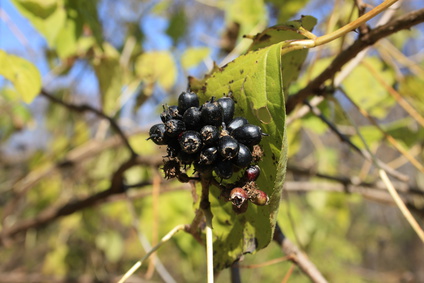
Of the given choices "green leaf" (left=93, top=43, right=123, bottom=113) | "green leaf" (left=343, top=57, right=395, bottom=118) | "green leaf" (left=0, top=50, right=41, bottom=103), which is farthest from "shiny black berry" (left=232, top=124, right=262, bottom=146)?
"green leaf" (left=343, top=57, right=395, bottom=118)

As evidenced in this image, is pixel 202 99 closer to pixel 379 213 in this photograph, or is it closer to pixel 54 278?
pixel 54 278

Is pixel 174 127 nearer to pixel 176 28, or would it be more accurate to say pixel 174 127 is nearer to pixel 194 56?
pixel 194 56

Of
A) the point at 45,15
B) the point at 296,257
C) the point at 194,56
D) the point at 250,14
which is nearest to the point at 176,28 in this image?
the point at 194,56

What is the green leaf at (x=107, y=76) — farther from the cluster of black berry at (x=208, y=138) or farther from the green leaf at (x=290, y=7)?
the cluster of black berry at (x=208, y=138)

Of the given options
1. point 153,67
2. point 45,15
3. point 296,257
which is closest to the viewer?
point 296,257

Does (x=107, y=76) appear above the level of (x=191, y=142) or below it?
above

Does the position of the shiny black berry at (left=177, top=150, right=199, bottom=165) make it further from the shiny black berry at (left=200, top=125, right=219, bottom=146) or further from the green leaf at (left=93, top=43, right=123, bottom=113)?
the green leaf at (left=93, top=43, right=123, bottom=113)
